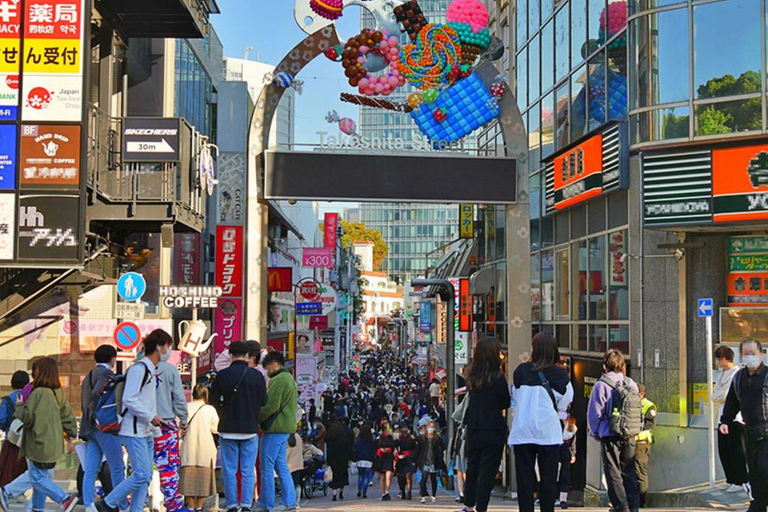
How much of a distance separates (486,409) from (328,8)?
11964mm

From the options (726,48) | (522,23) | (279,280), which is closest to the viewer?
(726,48)

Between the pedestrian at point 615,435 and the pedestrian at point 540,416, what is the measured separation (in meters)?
1.35

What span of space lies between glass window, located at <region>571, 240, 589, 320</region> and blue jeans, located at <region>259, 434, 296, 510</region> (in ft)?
40.0

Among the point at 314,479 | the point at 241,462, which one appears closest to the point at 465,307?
the point at 314,479

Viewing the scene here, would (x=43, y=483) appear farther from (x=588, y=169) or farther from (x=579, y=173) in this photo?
(x=579, y=173)

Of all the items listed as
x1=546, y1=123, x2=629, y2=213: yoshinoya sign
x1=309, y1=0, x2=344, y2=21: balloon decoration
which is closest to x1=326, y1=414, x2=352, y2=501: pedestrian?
x1=546, y1=123, x2=629, y2=213: yoshinoya sign

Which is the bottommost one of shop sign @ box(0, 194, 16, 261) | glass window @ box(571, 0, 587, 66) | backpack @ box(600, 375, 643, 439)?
backpack @ box(600, 375, 643, 439)

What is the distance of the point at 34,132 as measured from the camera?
1597cm

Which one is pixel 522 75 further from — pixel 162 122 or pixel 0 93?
pixel 0 93

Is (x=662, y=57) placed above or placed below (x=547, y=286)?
above

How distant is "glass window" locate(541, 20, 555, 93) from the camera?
2481cm

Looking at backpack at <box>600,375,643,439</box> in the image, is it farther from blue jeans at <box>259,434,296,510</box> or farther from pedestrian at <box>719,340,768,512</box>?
blue jeans at <box>259,434,296,510</box>

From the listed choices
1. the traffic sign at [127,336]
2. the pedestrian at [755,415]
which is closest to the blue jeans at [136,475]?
the pedestrian at [755,415]

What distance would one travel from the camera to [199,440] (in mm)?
10656
